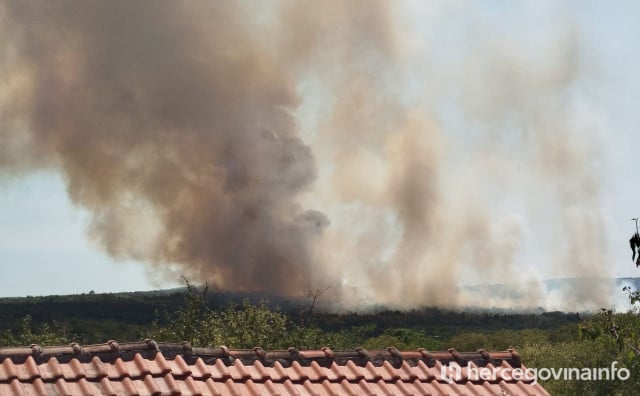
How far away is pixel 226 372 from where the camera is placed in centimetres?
1516

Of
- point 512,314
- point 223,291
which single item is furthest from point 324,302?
point 512,314

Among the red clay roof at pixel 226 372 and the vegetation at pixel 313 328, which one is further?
the vegetation at pixel 313 328

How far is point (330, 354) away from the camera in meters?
16.5

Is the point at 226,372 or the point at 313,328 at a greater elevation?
the point at 313,328

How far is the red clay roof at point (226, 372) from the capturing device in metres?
13.8

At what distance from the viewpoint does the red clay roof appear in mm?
13836

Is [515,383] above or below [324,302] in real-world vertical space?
below

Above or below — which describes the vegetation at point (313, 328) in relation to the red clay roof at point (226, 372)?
above

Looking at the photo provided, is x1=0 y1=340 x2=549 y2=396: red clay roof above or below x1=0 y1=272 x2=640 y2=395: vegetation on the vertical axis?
below

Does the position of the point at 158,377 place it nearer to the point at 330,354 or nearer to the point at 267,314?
the point at 330,354

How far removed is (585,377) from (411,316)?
92.7 meters

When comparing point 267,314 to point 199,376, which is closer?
point 199,376

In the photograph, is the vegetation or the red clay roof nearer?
the red clay roof

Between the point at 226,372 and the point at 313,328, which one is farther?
the point at 313,328
